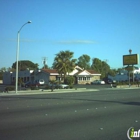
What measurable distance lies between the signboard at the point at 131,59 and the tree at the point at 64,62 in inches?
554

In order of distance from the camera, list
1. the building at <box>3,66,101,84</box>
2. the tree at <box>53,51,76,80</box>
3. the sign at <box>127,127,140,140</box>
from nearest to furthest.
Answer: the sign at <box>127,127,140,140</box>
the tree at <box>53,51,76,80</box>
the building at <box>3,66,101,84</box>

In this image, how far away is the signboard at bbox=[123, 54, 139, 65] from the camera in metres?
Answer: 61.1

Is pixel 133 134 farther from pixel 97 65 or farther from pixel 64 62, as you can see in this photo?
pixel 97 65

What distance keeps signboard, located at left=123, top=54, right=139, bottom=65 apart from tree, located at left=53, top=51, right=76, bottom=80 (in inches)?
554

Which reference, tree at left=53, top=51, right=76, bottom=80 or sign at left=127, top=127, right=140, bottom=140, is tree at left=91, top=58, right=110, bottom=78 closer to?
tree at left=53, top=51, right=76, bottom=80

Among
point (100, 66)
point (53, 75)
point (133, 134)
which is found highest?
point (100, 66)

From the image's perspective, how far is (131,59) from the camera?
62.3 m

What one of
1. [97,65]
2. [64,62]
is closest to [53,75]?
[64,62]

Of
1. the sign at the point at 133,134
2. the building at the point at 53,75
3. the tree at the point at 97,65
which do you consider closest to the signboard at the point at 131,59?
the building at the point at 53,75

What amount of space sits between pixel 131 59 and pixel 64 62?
1731 centimetres

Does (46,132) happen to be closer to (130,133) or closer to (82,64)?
(130,133)

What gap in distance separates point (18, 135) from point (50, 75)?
192 feet

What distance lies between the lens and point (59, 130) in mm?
8273

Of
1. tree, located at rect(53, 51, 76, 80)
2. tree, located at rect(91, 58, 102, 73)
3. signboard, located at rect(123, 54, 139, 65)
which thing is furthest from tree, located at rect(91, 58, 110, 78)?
tree, located at rect(53, 51, 76, 80)
